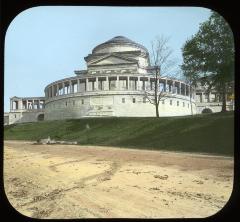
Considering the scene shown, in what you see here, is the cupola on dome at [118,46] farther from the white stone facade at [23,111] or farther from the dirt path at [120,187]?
the dirt path at [120,187]

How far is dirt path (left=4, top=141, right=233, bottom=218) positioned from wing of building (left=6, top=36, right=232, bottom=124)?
1621 inches

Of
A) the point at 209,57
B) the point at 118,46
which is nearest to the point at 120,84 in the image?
the point at 118,46

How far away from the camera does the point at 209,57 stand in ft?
97.5

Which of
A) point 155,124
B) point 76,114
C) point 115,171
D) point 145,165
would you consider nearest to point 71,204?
point 115,171

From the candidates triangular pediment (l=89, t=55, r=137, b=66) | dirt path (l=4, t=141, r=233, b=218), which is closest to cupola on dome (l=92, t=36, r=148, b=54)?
triangular pediment (l=89, t=55, r=137, b=66)

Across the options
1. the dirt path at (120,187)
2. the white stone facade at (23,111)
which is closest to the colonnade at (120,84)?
the white stone facade at (23,111)

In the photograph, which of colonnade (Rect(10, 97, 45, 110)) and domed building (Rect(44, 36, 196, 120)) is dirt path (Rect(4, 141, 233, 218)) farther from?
colonnade (Rect(10, 97, 45, 110))

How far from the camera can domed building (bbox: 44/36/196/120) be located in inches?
2343

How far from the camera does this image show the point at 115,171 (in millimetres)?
14086

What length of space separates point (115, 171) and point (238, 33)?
987cm

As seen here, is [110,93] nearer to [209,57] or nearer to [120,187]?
[209,57]

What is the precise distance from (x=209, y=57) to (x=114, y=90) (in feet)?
105

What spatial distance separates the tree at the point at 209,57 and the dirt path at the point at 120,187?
1198cm

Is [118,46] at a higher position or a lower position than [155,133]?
higher
